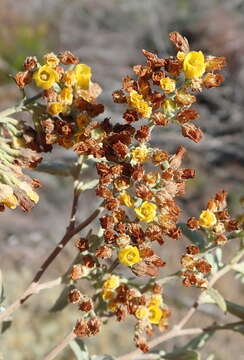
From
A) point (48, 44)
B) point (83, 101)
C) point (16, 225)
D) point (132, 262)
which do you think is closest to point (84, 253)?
point (132, 262)

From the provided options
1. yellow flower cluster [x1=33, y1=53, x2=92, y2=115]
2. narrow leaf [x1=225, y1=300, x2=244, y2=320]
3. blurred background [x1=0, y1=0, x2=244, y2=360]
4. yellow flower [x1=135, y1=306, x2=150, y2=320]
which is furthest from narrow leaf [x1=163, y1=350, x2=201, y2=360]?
blurred background [x1=0, y1=0, x2=244, y2=360]

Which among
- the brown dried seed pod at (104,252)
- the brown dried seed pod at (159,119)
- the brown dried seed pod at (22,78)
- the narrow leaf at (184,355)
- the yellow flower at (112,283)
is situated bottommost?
the narrow leaf at (184,355)

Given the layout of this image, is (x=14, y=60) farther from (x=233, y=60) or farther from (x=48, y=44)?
(x=233, y=60)

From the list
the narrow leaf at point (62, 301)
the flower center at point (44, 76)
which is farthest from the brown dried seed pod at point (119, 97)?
the narrow leaf at point (62, 301)

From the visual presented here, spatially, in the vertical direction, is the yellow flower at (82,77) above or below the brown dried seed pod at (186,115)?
above

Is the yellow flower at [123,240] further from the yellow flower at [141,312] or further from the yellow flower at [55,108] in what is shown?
the yellow flower at [55,108]

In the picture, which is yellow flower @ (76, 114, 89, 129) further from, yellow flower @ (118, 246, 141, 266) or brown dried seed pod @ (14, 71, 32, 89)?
yellow flower @ (118, 246, 141, 266)
